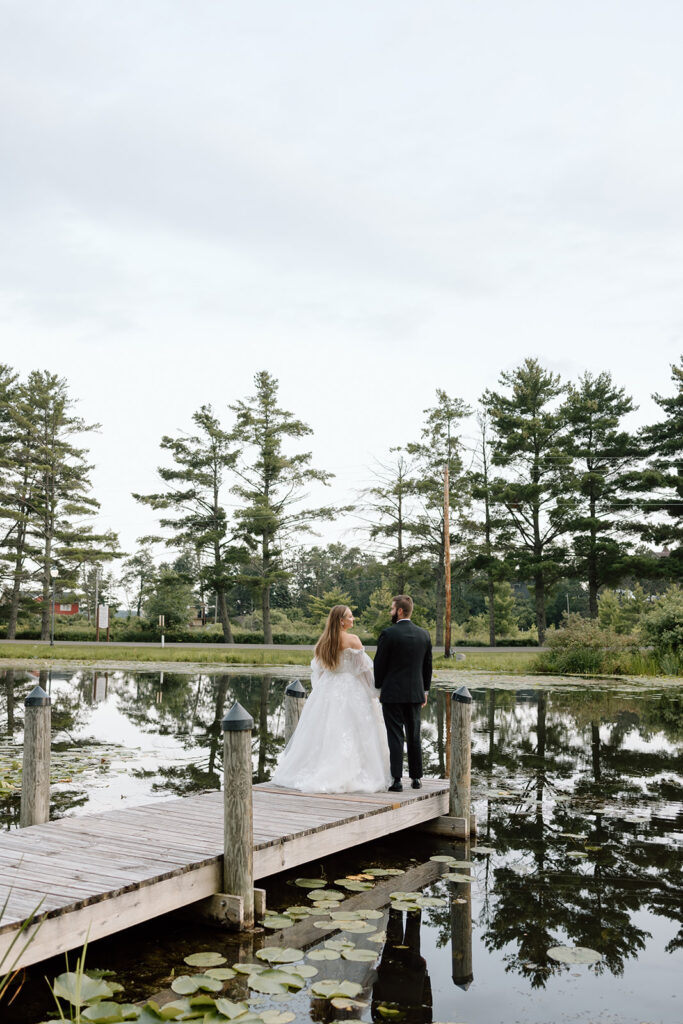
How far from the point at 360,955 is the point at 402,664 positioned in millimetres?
3277

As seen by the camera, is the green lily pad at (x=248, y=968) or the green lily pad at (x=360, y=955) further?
the green lily pad at (x=360, y=955)

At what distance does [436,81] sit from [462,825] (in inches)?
556

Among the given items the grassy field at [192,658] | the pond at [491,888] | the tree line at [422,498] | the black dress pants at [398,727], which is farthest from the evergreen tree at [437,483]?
the black dress pants at [398,727]

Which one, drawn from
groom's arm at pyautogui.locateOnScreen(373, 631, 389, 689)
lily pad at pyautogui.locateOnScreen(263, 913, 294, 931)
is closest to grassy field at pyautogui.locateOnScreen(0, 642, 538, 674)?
groom's arm at pyautogui.locateOnScreen(373, 631, 389, 689)

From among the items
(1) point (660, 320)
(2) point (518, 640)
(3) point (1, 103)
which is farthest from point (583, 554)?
(3) point (1, 103)

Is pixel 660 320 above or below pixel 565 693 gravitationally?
above

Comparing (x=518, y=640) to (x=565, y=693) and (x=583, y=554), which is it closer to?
(x=583, y=554)

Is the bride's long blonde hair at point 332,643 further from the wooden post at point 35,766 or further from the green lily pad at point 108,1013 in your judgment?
the green lily pad at point 108,1013

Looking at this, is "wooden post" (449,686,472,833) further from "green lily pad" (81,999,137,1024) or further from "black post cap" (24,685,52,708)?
"green lily pad" (81,999,137,1024)

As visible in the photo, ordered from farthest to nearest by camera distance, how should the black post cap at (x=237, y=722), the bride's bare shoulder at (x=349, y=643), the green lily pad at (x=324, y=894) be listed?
the bride's bare shoulder at (x=349, y=643), the green lily pad at (x=324, y=894), the black post cap at (x=237, y=722)

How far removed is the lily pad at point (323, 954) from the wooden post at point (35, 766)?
2766mm

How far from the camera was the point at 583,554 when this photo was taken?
48938 mm

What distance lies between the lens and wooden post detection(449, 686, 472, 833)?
7828mm

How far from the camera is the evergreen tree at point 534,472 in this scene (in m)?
49.0
